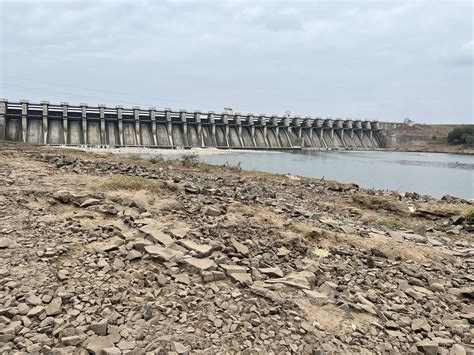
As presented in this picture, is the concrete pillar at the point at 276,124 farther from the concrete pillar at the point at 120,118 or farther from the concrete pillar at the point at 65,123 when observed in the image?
the concrete pillar at the point at 65,123

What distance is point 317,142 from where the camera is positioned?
8706 centimetres

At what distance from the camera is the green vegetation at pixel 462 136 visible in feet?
294

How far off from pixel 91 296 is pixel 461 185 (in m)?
33.9

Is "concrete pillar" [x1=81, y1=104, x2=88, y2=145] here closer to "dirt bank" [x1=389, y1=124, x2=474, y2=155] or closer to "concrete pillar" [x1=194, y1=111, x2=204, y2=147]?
"concrete pillar" [x1=194, y1=111, x2=204, y2=147]

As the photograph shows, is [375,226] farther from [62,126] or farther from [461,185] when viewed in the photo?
[62,126]

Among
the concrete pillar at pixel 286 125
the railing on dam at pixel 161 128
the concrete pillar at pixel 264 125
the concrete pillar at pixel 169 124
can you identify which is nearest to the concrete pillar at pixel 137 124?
the railing on dam at pixel 161 128

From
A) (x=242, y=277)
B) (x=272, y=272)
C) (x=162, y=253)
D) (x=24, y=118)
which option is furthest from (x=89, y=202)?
(x=24, y=118)

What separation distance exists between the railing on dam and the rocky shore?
51.9 meters

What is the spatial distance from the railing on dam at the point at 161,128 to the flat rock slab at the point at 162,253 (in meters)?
54.2

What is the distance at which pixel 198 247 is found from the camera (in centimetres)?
596

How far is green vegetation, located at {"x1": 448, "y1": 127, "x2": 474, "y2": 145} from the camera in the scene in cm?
8969

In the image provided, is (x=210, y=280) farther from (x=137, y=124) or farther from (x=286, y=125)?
(x=286, y=125)

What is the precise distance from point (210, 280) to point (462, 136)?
10592 centimetres

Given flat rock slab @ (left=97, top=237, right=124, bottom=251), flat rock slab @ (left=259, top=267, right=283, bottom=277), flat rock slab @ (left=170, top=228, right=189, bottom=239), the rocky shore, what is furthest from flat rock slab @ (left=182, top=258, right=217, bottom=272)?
flat rock slab @ (left=97, top=237, right=124, bottom=251)
